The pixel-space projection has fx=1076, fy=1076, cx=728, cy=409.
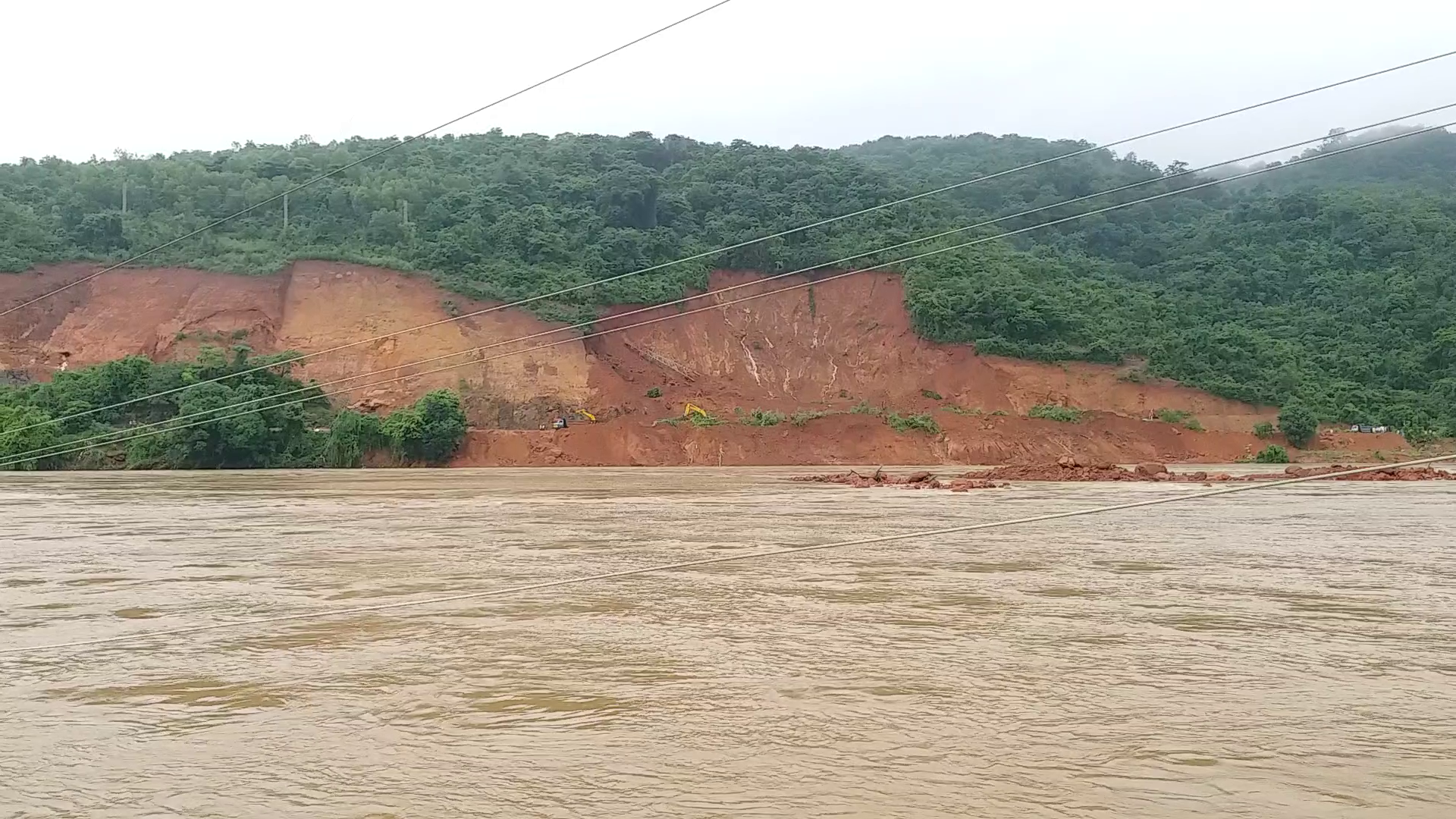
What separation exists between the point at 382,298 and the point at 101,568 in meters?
43.2

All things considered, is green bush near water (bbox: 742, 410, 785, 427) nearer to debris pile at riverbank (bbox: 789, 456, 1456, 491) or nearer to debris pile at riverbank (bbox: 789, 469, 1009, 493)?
debris pile at riverbank (bbox: 789, 456, 1456, 491)

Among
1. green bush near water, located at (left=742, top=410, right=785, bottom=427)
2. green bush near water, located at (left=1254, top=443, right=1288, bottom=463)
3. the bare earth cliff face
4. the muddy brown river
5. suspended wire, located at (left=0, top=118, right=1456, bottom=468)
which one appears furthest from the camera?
green bush near water, located at (left=742, top=410, right=785, bottom=427)

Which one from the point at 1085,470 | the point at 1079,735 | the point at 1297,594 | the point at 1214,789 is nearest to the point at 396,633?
the point at 1079,735

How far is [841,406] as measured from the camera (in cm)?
5303

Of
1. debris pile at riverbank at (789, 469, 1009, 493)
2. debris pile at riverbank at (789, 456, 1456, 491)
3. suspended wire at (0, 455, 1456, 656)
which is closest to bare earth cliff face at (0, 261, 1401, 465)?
debris pile at riverbank at (789, 456, 1456, 491)

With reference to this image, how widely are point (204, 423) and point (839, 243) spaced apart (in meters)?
34.7

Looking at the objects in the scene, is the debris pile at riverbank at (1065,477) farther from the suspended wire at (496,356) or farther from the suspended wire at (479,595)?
the suspended wire at (479,595)

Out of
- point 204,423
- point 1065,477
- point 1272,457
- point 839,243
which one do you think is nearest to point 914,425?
point 1065,477

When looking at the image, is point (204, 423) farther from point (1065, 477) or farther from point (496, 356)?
point (1065, 477)

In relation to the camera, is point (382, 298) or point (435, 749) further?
point (382, 298)

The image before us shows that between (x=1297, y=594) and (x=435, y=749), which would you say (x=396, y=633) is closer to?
(x=435, y=749)

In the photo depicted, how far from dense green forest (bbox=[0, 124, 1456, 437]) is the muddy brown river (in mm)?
41953

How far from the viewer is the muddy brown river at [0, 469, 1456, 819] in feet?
14.3

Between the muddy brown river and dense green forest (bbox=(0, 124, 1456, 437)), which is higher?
dense green forest (bbox=(0, 124, 1456, 437))
